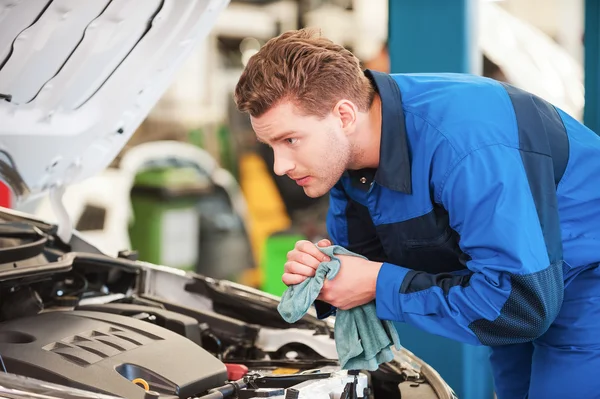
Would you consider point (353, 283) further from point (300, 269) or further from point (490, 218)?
point (490, 218)

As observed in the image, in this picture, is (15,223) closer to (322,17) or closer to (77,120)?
(77,120)

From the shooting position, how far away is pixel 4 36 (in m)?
1.74

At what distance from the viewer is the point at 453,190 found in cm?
144

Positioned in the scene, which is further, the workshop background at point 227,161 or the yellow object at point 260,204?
the yellow object at point 260,204

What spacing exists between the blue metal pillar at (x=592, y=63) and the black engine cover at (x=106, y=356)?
12.3 ft

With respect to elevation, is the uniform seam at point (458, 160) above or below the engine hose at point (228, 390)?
Result: above

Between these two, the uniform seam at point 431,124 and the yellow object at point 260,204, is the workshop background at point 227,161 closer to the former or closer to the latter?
the yellow object at point 260,204

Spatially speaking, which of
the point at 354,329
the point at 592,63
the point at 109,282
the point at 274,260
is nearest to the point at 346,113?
the point at 354,329

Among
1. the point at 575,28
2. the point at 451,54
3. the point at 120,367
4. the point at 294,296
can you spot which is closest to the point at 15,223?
the point at 120,367

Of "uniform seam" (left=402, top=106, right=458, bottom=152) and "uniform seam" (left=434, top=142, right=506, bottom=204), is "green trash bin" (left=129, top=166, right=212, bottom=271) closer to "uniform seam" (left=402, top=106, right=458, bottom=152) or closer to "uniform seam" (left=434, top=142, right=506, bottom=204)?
"uniform seam" (left=402, top=106, right=458, bottom=152)

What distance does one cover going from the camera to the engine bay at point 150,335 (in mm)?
1535

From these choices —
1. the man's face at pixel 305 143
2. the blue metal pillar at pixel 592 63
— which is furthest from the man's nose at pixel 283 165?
the blue metal pillar at pixel 592 63

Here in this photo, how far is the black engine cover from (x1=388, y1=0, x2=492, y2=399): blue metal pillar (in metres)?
1.40

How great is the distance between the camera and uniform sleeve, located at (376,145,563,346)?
54.1 inches
